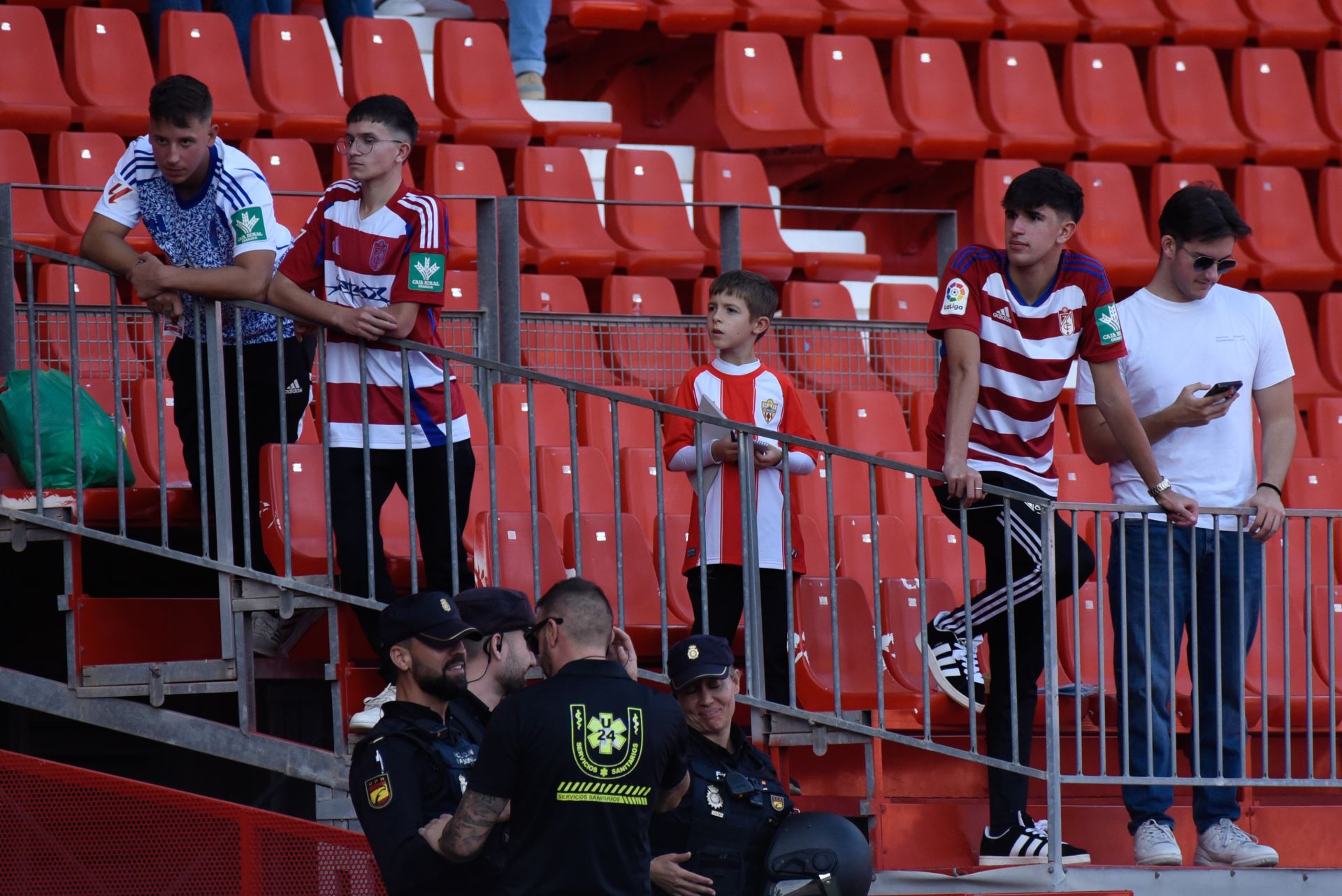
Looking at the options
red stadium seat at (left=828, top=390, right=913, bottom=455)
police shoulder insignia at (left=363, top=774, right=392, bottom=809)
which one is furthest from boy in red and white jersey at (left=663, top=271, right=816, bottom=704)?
red stadium seat at (left=828, top=390, right=913, bottom=455)

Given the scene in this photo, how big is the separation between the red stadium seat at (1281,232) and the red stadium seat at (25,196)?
598 centimetres

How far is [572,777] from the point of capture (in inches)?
143

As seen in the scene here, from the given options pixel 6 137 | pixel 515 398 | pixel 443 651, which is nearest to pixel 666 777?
pixel 443 651

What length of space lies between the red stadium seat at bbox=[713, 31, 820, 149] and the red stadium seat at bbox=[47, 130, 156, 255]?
3.15 m

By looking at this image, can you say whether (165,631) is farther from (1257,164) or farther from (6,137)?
(1257,164)

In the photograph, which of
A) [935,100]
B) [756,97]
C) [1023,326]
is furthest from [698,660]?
[935,100]

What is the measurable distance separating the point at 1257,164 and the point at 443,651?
7.59 meters

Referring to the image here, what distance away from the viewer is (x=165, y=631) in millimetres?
5219

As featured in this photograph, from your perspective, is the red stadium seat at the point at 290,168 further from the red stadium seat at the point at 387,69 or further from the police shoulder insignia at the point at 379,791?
the police shoulder insignia at the point at 379,791

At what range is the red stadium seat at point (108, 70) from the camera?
8.19 metres

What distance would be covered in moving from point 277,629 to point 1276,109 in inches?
291

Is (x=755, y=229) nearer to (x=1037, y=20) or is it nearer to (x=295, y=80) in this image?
(x=295, y=80)

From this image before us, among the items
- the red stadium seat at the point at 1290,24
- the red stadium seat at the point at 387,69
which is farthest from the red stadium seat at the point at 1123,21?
the red stadium seat at the point at 387,69

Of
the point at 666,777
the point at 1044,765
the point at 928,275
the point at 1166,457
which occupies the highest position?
the point at 928,275
